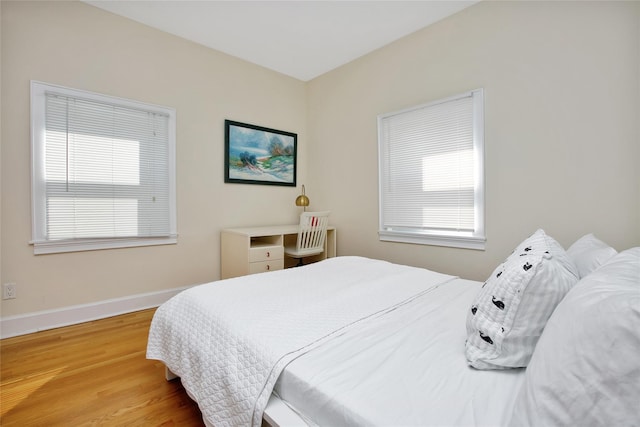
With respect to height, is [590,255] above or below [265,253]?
above

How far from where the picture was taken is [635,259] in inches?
33.2

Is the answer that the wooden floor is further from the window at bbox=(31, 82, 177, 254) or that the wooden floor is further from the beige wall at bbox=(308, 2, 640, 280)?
the beige wall at bbox=(308, 2, 640, 280)

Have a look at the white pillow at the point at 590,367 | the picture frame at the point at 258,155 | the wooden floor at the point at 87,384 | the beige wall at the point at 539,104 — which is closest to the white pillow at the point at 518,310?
the white pillow at the point at 590,367

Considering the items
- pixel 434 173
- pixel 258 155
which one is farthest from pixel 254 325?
pixel 258 155

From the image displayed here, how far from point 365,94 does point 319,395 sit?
3.21 metres

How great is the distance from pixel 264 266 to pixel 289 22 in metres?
2.38

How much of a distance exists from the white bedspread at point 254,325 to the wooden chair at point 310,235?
1.29 meters

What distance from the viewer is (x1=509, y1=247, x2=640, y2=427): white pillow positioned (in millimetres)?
500

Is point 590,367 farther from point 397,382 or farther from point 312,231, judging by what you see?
point 312,231

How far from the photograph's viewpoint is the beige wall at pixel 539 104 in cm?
188

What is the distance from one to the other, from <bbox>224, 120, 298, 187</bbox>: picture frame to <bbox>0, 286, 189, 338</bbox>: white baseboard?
1.48m

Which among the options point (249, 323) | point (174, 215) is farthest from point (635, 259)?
point (174, 215)

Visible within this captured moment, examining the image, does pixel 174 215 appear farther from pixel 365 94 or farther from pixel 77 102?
pixel 365 94

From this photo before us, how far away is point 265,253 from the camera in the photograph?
294 cm
